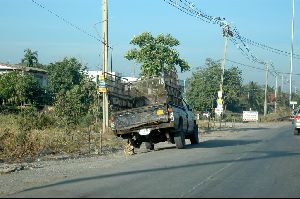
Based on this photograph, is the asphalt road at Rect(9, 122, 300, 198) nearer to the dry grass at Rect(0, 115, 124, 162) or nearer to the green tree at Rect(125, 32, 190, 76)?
the dry grass at Rect(0, 115, 124, 162)

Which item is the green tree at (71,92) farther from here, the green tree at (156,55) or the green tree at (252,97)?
the green tree at (252,97)

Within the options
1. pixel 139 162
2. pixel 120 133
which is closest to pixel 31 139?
pixel 120 133

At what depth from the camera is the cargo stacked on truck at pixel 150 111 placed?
19.6 metres

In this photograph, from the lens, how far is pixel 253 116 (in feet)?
206

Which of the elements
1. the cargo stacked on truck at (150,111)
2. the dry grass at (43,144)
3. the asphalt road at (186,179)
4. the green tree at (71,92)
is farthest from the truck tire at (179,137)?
the green tree at (71,92)

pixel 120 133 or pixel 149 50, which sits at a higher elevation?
pixel 149 50

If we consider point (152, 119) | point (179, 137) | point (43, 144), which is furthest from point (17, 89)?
point (152, 119)

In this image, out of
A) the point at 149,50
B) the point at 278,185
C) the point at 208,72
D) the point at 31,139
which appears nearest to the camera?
the point at 278,185

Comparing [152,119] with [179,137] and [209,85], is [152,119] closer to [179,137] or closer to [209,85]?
[179,137]

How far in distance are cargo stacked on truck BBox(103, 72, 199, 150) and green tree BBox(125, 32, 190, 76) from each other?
13.1m

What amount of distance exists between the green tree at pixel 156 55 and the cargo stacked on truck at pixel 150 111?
1313 cm

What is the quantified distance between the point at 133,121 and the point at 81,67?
4541 cm

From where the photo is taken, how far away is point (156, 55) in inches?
1439

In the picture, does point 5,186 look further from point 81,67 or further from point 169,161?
point 81,67
